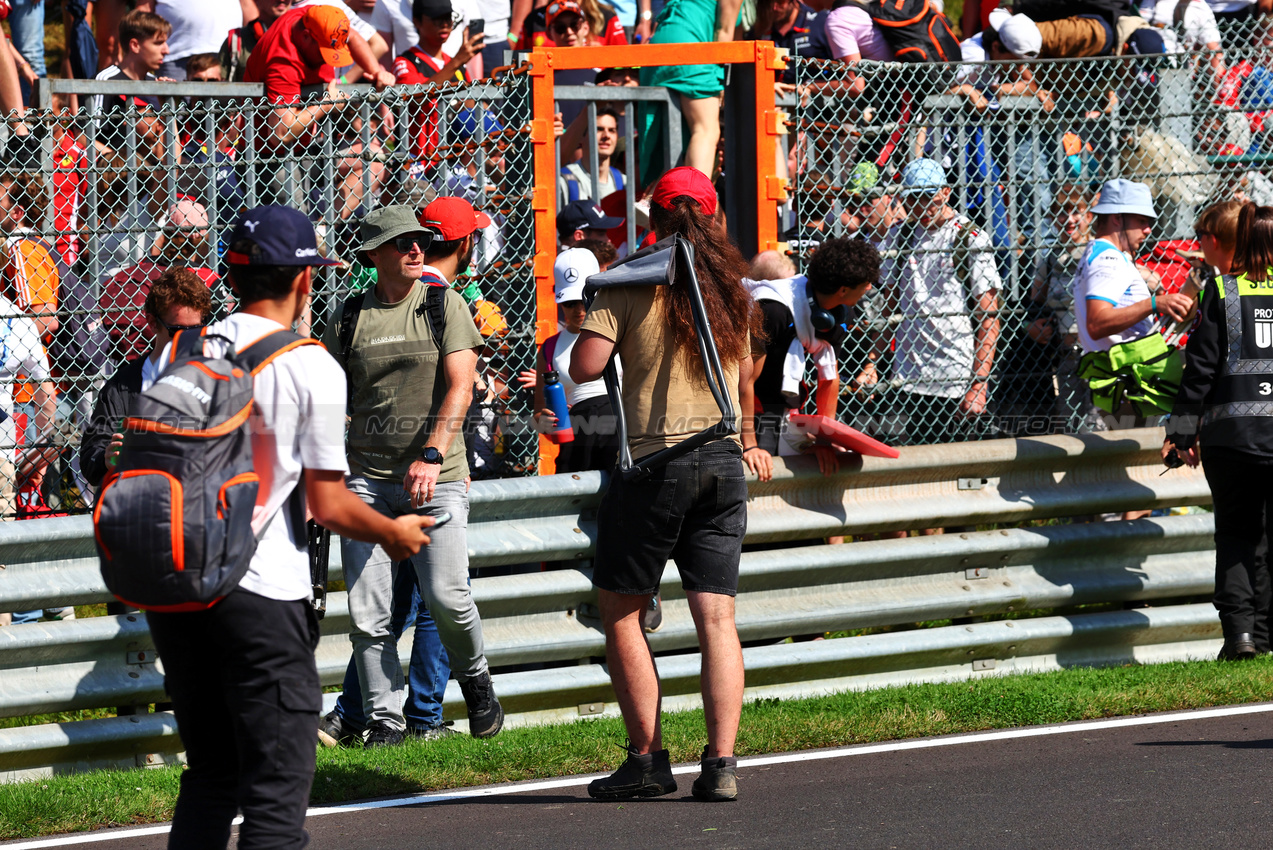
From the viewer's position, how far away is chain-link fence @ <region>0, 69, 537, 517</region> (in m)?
6.21

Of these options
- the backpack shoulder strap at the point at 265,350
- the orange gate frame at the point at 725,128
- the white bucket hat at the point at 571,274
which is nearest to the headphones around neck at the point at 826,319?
the orange gate frame at the point at 725,128

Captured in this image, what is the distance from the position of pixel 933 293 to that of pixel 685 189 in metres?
2.33

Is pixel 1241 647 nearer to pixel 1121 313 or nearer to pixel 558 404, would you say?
pixel 1121 313

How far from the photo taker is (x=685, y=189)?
5.22 m

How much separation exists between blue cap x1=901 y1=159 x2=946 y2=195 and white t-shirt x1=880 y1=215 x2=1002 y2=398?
0.57ft

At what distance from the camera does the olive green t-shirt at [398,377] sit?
5.78 metres

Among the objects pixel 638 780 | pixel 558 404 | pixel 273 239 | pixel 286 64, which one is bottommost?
pixel 638 780

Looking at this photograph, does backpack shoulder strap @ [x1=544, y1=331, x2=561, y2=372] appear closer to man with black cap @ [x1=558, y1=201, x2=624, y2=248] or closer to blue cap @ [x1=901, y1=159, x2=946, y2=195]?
man with black cap @ [x1=558, y1=201, x2=624, y2=248]

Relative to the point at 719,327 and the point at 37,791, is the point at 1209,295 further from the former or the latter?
the point at 37,791

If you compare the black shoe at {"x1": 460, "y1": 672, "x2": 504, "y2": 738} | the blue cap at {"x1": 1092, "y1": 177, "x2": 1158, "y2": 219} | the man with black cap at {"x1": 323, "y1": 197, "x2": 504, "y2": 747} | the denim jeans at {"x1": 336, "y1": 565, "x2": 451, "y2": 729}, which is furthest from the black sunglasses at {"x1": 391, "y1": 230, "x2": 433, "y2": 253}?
the blue cap at {"x1": 1092, "y1": 177, "x2": 1158, "y2": 219}

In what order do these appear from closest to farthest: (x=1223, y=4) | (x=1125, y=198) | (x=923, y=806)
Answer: (x=923, y=806) < (x=1125, y=198) < (x=1223, y=4)

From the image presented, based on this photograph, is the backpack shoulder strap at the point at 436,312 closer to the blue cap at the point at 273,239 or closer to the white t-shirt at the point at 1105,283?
the blue cap at the point at 273,239

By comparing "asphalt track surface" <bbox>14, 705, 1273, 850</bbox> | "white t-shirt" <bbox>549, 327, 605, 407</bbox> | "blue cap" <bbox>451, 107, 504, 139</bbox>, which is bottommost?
"asphalt track surface" <bbox>14, 705, 1273, 850</bbox>

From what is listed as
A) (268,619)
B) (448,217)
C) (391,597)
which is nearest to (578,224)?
(448,217)
